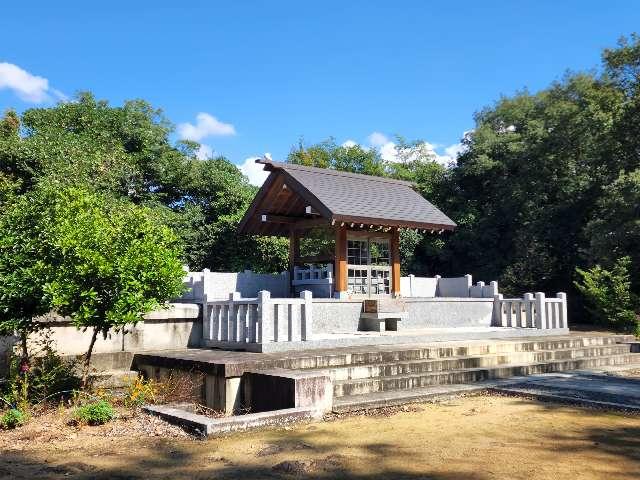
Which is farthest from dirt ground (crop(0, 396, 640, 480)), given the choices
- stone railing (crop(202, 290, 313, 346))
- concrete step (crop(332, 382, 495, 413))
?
stone railing (crop(202, 290, 313, 346))

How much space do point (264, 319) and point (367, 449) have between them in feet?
16.8

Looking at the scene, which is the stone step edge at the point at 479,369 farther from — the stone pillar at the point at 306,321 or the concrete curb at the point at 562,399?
the stone pillar at the point at 306,321

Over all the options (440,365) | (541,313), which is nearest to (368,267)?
(541,313)

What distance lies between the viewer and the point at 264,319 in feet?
35.9

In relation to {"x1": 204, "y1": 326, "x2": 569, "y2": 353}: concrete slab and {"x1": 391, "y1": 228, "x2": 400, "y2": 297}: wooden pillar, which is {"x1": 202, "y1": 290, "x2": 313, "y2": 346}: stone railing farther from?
{"x1": 391, "y1": 228, "x2": 400, "y2": 297}: wooden pillar

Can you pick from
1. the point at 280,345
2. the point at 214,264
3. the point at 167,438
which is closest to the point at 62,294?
the point at 167,438

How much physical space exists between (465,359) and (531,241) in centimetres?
1685

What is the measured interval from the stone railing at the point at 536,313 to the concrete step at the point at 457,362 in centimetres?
244

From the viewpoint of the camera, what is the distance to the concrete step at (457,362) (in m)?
9.58

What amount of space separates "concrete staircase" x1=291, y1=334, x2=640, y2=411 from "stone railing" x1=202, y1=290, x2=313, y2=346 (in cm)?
159

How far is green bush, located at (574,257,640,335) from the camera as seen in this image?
63.7ft

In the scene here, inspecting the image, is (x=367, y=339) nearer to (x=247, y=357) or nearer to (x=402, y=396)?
(x=247, y=357)

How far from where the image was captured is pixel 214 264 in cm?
2441

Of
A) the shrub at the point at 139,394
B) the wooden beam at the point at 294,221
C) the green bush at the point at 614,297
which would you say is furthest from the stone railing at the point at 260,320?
the green bush at the point at 614,297
